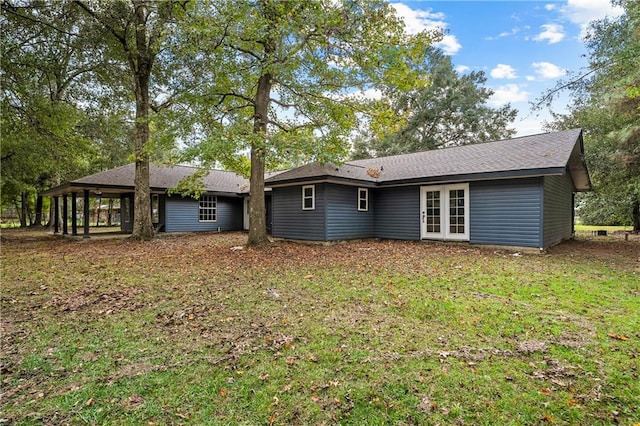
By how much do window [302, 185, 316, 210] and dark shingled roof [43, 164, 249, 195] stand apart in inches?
153

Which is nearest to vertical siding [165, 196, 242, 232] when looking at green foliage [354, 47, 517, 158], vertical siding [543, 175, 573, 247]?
green foliage [354, 47, 517, 158]

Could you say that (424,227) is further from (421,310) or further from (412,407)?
(412,407)

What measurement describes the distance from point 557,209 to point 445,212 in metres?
4.32

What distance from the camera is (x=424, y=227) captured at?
12.3 meters

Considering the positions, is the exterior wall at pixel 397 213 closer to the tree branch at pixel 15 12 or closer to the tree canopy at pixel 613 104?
the tree canopy at pixel 613 104

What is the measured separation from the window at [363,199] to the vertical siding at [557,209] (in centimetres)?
610

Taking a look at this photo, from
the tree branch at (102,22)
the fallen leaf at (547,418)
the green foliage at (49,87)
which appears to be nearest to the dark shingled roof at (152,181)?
the green foliage at (49,87)

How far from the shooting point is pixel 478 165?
Answer: 1115 centimetres

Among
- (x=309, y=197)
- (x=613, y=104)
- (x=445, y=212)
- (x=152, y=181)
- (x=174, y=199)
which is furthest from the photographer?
(x=174, y=199)

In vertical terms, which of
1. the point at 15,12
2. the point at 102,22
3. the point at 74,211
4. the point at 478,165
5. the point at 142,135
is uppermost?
the point at 102,22

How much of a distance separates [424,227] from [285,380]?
10.3 m

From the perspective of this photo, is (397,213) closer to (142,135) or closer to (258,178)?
(258,178)

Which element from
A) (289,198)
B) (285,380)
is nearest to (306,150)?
(289,198)

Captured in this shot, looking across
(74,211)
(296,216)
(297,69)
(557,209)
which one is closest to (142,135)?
(74,211)
